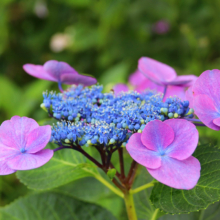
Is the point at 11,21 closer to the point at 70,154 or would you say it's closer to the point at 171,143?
the point at 70,154

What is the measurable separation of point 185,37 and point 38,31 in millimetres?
1266

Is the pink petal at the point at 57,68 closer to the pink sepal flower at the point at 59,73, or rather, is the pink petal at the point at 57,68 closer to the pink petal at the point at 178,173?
the pink sepal flower at the point at 59,73

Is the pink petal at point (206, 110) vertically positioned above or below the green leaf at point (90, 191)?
above

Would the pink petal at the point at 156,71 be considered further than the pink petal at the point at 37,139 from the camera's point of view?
Yes

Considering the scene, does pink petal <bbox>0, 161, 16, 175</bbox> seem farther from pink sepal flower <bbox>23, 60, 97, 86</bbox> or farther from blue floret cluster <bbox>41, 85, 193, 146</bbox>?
pink sepal flower <bbox>23, 60, 97, 86</bbox>

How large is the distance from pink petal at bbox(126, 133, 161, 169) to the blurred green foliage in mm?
1083

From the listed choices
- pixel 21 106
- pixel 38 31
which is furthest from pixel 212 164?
pixel 38 31

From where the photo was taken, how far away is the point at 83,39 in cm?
237

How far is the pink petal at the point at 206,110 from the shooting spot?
0.52m

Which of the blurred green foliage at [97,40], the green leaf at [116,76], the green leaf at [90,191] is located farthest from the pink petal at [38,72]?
the green leaf at [116,76]

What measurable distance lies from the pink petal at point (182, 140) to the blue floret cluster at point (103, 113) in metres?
0.06

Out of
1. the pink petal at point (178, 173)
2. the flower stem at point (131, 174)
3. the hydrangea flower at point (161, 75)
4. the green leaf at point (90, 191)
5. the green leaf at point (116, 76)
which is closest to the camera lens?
the pink petal at point (178, 173)

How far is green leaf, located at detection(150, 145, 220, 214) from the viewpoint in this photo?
551 mm

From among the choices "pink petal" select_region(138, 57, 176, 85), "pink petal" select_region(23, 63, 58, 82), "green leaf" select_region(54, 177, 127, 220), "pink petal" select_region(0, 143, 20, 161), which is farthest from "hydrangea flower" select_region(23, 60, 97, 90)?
"green leaf" select_region(54, 177, 127, 220)
